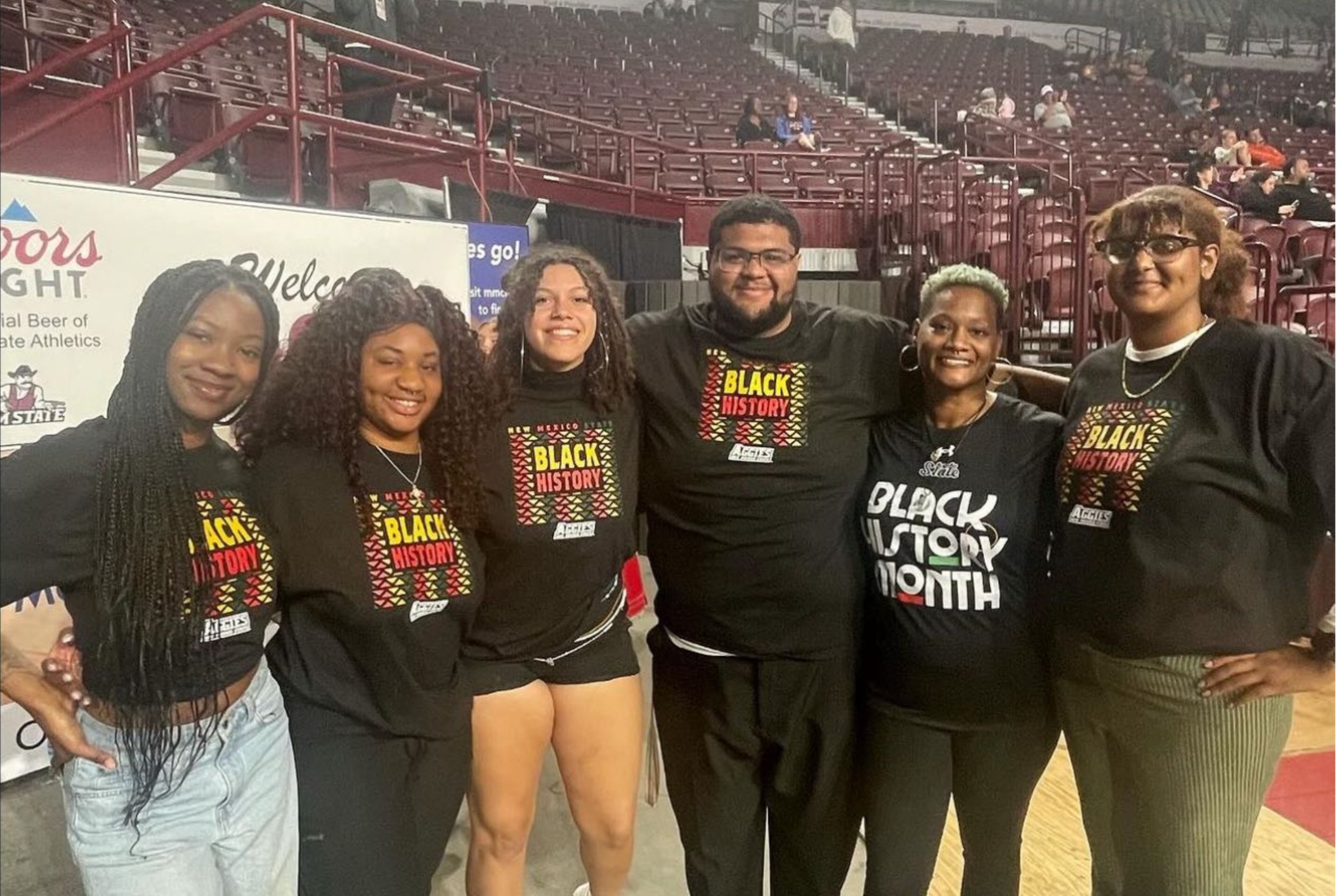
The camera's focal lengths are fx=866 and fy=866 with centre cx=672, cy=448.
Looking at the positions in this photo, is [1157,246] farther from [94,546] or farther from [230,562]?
[94,546]

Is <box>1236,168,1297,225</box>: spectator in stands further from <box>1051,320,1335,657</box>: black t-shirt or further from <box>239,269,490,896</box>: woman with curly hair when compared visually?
<box>239,269,490,896</box>: woman with curly hair

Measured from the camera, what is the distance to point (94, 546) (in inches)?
41.7

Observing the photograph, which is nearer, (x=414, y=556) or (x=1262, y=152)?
(x=414, y=556)

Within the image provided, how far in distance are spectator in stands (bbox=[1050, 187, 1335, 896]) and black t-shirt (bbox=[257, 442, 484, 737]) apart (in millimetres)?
993

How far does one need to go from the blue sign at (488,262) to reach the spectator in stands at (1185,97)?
147 centimetres

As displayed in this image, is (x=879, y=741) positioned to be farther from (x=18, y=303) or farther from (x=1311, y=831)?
(x=18, y=303)

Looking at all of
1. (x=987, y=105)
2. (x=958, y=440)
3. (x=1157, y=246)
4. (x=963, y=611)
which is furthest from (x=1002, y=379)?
(x=987, y=105)

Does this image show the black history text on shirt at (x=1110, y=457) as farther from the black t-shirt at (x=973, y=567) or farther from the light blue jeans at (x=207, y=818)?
the light blue jeans at (x=207, y=818)

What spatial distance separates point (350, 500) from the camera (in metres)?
1.23

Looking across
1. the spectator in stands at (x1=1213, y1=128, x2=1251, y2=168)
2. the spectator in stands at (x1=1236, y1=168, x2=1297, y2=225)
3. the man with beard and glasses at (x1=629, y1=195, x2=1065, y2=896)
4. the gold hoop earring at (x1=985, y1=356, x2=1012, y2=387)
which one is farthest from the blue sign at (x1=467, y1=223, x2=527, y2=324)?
the spectator in stands at (x1=1213, y1=128, x2=1251, y2=168)

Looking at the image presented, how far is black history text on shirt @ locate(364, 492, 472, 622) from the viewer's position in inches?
48.8

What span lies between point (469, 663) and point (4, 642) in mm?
615

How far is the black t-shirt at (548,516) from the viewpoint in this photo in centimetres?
139

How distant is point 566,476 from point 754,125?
826mm
